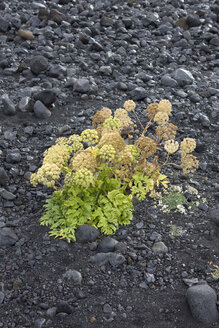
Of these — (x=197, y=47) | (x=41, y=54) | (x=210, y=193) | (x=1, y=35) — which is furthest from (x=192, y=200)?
(x=1, y=35)

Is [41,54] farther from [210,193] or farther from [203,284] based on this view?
[203,284]

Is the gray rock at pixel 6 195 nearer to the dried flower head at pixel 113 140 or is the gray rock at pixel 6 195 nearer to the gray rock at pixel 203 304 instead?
the dried flower head at pixel 113 140

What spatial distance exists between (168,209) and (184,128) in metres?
2.30

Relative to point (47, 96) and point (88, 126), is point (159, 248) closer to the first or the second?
point (88, 126)

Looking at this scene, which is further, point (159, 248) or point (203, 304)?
point (159, 248)

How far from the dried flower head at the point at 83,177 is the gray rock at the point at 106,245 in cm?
78

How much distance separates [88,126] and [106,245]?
2.93 metres

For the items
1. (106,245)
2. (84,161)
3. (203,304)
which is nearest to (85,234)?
(106,245)

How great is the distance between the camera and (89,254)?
527 cm

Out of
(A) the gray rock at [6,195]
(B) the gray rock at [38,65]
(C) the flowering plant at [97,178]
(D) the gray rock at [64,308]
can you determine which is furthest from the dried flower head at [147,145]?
(B) the gray rock at [38,65]

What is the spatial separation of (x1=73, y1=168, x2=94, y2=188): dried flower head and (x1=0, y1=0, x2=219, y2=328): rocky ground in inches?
28.4

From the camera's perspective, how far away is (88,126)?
7.70m

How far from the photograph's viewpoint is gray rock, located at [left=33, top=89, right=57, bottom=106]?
320 inches

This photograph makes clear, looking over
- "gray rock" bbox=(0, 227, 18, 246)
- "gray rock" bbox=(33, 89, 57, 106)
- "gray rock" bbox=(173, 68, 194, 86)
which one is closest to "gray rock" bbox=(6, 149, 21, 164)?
"gray rock" bbox=(0, 227, 18, 246)
